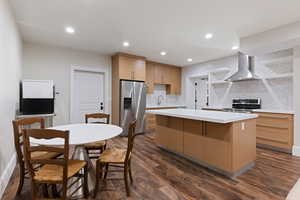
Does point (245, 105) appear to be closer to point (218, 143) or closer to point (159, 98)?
point (218, 143)

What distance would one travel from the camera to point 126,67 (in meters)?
4.25

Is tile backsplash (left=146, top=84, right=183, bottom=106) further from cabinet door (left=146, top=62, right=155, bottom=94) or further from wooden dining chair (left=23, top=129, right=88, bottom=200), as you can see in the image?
wooden dining chair (left=23, top=129, right=88, bottom=200)

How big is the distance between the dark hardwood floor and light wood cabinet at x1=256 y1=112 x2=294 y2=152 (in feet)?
1.42

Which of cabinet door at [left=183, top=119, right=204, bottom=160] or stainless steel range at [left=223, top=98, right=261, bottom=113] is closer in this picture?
cabinet door at [left=183, top=119, right=204, bottom=160]

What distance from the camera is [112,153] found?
1.88 meters

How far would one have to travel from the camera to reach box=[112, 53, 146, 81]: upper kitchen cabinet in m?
4.16

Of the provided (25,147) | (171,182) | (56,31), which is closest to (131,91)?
(56,31)

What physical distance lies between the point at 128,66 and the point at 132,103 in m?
1.13

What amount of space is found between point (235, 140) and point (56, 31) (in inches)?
149

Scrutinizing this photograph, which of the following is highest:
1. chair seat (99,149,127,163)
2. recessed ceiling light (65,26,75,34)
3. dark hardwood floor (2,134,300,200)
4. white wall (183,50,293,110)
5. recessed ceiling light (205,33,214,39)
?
recessed ceiling light (65,26,75,34)

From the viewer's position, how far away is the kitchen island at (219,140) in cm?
203

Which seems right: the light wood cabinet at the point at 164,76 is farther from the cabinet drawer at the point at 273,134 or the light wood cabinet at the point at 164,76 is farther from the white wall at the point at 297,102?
the white wall at the point at 297,102

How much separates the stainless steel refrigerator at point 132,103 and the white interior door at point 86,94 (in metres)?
0.75

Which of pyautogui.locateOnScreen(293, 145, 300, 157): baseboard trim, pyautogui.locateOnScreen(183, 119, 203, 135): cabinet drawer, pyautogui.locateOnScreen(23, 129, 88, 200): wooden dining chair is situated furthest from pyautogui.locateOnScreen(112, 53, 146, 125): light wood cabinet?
pyautogui.locateOnScreen(293, 145, 300, 157): baseboard trim
